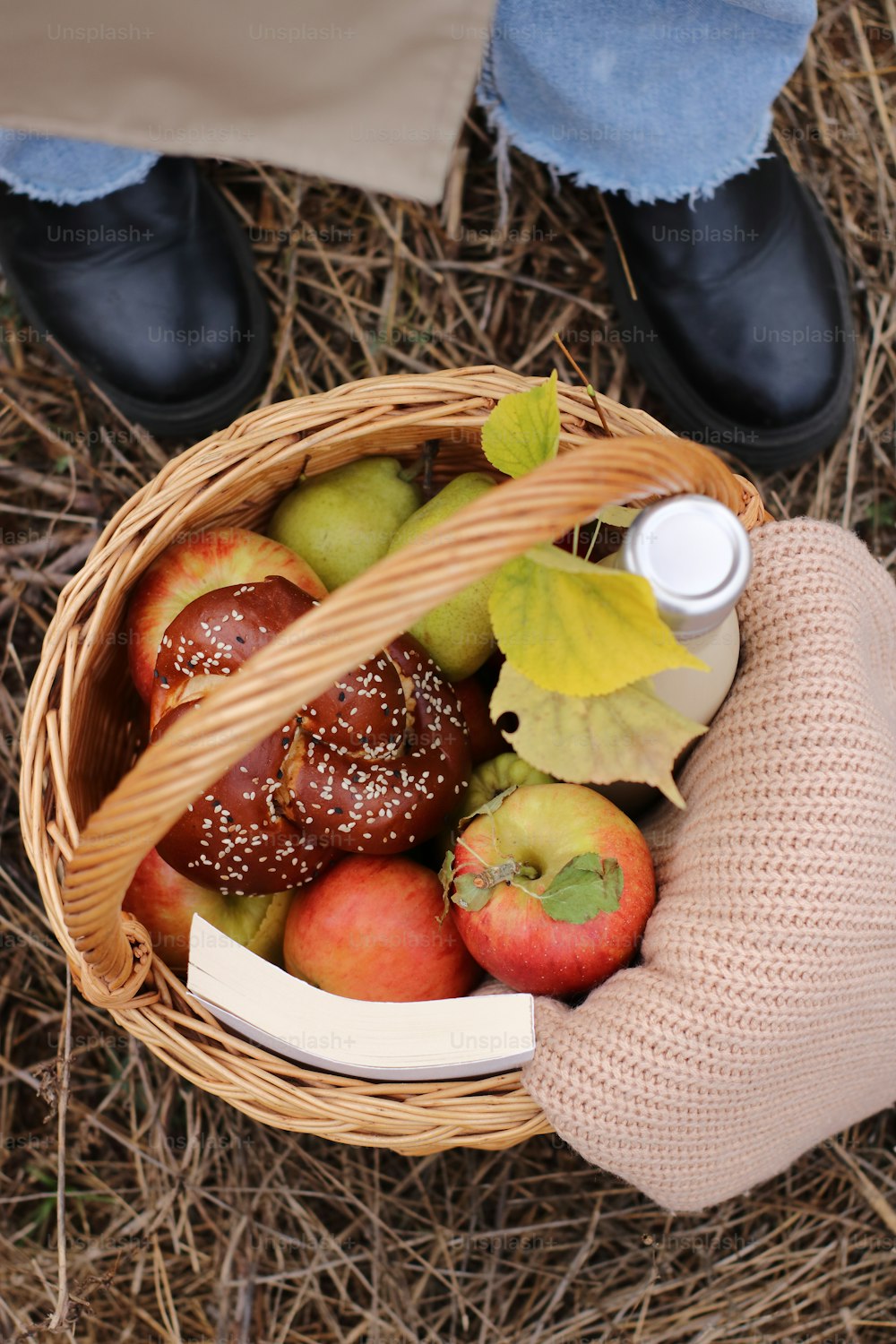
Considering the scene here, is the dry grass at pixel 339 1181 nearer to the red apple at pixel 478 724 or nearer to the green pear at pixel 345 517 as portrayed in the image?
the green pear at pixel 345 517

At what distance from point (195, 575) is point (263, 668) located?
12.8 inches

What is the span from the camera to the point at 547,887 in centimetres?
67

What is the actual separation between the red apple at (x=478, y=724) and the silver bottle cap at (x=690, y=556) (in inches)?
12.7

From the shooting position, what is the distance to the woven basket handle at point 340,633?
47 cm

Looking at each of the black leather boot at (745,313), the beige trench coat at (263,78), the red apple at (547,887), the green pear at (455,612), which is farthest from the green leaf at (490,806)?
the black leather boot at (745,313)

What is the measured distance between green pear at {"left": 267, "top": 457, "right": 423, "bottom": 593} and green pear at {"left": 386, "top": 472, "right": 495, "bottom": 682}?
1.2 inches

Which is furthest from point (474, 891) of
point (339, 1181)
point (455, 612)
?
point (339, 1181)

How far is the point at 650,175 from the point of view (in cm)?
89

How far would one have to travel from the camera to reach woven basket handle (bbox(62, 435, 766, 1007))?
0.47 metres

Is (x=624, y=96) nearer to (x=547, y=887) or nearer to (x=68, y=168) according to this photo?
(x=68, y=168)

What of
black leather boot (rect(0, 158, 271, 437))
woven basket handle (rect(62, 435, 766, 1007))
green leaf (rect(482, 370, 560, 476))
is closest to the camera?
woven basket handle (rect(62, 435, 766, 1007))

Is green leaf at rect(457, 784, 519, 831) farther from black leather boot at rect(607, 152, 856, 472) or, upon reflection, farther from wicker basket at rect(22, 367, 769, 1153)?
black leather boot at rect(607, 152, 856, 472)

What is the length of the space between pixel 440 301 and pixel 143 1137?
93 cm

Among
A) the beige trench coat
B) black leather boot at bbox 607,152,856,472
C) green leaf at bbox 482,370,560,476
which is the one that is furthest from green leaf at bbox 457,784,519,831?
black leather boot at bbox 607,152,856,472
